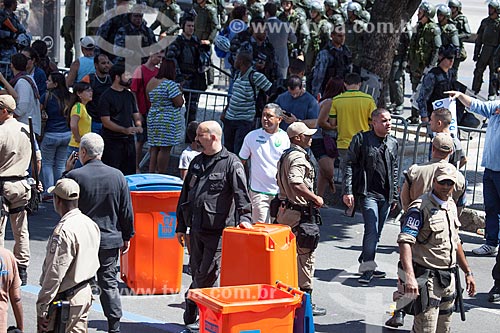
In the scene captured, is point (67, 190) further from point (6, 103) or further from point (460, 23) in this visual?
point (460, 23)

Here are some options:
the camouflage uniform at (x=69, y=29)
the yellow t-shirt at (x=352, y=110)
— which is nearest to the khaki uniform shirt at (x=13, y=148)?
the yellow t-shirt at (x=352, y=110)

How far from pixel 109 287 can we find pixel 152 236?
1459mm

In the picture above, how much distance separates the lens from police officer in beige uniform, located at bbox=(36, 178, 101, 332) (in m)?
7.12

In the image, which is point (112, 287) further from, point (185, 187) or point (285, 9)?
point (285, 9)

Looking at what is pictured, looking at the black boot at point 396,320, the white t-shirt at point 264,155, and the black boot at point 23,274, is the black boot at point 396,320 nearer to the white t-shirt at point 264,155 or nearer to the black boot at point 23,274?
the white t-shirt at point 264,155

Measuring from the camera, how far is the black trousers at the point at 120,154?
12.3 m

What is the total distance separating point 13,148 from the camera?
9797 mm

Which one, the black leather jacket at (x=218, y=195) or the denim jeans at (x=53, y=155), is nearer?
the black leather jacket at (x=218, y=195)

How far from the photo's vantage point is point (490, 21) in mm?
20703

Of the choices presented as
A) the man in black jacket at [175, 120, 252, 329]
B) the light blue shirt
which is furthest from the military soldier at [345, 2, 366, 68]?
the man in black jacket at [175, 120, 252, 329]

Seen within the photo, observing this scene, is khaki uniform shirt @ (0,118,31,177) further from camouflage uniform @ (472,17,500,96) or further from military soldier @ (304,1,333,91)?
camouflage uniform @ (472,17,500,96)

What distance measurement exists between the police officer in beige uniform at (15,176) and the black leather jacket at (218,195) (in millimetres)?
2039

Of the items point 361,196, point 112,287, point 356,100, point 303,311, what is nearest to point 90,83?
point 356,100

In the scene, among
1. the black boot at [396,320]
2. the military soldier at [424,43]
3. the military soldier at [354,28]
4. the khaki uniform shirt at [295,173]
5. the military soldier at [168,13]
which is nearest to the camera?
the black boot at [396,320]
